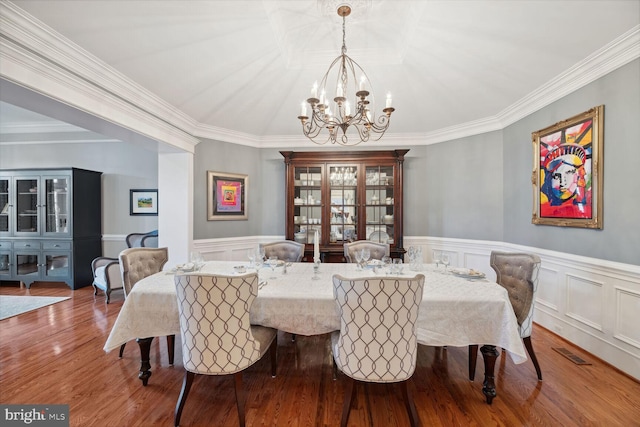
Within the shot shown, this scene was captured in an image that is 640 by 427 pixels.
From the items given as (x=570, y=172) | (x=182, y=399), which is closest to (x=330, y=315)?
(x=182, y=399)

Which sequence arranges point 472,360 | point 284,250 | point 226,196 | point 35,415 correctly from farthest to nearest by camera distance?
point 226,196
point 284,250
point 472,360
point 35,415

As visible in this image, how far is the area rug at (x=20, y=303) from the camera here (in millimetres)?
3400

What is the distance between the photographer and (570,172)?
105 inches

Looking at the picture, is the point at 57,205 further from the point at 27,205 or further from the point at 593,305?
the point at 593,305

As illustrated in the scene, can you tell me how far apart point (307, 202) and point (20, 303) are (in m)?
4.19

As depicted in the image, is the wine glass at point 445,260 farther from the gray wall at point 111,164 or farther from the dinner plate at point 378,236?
the gray wall at point 111,164

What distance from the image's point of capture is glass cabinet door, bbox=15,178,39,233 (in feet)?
14.7

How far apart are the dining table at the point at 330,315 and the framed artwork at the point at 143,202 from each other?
3405mm

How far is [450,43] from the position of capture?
2.26m

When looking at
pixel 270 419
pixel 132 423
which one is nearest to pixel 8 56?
pixel 132 423

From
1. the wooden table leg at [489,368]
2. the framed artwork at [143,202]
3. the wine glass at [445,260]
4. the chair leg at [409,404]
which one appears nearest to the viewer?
the chair leg at [409,404]

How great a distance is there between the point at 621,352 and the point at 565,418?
1.04 meters

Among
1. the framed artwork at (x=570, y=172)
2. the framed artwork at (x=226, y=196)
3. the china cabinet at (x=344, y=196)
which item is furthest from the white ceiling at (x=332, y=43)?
the framed artwork at (x=226, y=196)

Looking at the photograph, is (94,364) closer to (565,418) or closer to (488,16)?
(565,418)
